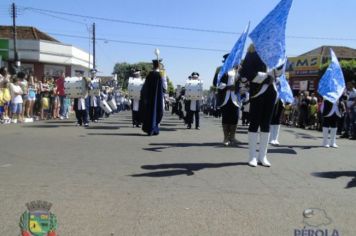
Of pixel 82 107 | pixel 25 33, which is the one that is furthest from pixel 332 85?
pixel 25 33

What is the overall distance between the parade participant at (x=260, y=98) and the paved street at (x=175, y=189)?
14.4 inches

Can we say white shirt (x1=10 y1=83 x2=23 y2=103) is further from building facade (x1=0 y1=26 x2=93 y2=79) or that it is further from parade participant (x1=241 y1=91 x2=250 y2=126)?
building facade (x1=0 y1=26 x2=93 y2=79)

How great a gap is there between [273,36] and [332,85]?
4950 mm

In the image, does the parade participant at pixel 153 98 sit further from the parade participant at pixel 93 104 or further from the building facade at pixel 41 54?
the building facade at pixel 41 54

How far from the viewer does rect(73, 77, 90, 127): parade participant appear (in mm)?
16891

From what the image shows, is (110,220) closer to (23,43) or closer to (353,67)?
(23,43)

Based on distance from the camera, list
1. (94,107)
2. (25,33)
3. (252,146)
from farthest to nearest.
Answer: (25,33) → (94,107) → (252,146)

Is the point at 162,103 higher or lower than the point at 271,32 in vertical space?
lower

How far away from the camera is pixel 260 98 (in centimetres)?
827

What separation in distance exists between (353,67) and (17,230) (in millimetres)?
56129

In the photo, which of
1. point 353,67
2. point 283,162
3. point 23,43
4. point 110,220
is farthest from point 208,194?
point 353,67

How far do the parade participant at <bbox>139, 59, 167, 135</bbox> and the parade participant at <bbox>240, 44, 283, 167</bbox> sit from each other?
5.68 m

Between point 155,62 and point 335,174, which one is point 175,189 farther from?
point 155,62

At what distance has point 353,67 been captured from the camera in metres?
→ 56.1
